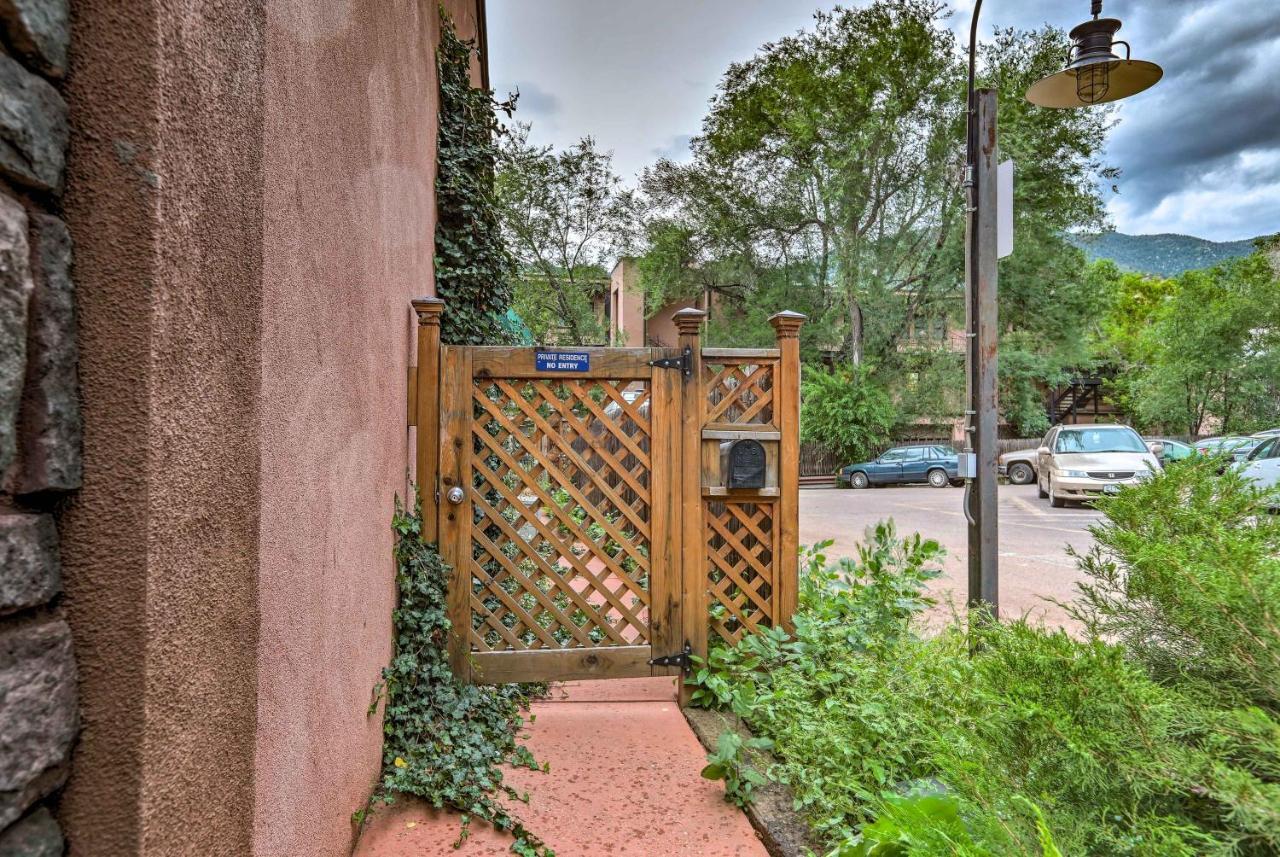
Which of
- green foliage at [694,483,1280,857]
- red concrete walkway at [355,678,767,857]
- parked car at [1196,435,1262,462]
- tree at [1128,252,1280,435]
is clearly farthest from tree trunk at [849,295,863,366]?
green foliage at [694,483,1280,857]

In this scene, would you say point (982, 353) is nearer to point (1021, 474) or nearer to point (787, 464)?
point (787, 464)

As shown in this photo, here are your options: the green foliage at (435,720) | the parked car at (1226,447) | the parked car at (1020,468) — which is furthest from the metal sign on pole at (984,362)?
the parked car at (1020,468)

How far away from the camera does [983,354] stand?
3709mm

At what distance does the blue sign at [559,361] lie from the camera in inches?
129

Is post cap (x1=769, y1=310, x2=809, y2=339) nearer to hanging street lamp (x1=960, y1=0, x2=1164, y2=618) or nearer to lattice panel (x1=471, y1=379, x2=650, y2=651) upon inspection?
lattice panel (x1=471, y1=379, x2=650, y2=651)

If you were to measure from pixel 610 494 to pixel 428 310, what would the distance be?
1264 millimetres

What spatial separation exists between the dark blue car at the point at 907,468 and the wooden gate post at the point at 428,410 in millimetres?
16951

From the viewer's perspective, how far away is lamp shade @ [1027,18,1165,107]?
339 centimetres

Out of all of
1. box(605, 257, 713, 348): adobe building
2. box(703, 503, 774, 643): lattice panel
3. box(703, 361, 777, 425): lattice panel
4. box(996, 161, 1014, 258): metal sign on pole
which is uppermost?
box(605, 257, 713, 348): adobe building

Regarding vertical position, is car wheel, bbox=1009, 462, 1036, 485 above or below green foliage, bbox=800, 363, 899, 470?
below

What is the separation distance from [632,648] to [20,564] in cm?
286

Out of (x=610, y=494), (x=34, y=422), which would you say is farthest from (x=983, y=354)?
(x=34, y=422)

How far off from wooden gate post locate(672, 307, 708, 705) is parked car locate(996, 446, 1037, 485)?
17.0 meters

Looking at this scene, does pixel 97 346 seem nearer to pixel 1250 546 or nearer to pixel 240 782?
pixel 240 782
